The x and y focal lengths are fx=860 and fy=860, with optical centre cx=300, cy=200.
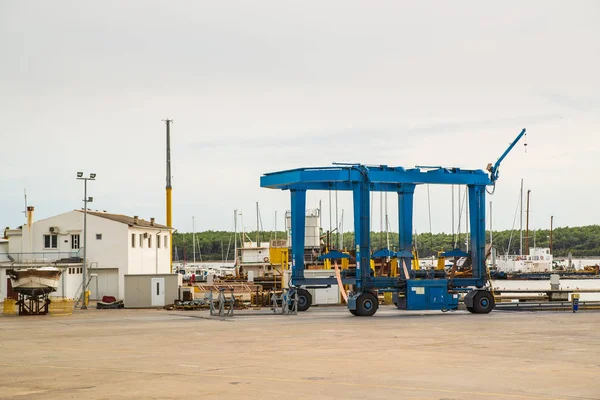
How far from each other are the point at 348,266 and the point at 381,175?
14289 millimetres

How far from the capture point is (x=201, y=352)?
78.0 ft

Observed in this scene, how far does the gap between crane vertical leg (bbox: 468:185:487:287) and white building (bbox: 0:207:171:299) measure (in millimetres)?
26924

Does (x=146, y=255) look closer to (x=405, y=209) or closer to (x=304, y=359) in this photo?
(x=405, y=209)

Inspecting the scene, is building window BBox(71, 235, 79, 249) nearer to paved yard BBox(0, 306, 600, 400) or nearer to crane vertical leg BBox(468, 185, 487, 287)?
paved yard BBox(0, 306, 600, 400)

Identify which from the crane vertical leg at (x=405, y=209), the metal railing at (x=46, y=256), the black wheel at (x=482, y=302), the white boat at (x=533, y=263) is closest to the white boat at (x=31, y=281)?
the metal railing at (x=46, y=256)

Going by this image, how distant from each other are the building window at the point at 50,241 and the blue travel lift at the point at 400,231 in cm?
2287

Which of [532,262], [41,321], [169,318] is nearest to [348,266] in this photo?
[169,318]

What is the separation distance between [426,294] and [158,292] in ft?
58.4

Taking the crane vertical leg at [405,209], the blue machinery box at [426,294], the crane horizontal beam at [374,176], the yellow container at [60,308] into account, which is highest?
the crane horizontal beam at [374,176]

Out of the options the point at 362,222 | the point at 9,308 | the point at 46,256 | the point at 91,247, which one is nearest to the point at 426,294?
the point at 362,222

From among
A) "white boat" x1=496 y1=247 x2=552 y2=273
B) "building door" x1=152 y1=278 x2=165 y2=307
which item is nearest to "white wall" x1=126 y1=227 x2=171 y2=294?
"building door" x1=152 y1=278 x2=165 y2=307

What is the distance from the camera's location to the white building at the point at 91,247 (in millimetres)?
62625

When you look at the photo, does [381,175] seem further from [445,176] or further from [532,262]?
[532,262]

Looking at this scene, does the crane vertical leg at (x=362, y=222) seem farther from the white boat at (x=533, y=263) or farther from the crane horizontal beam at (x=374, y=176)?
the white boat at (x=533, y=263)
